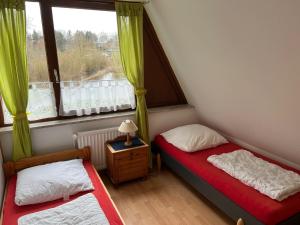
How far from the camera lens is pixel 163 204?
254cm

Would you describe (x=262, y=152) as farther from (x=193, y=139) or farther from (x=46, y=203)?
(x=46, y=203)

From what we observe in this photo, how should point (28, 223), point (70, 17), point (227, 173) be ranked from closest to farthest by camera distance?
point (28, 223), point (227, 173), point (70, 17)

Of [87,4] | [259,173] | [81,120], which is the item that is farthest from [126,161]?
[87,4]

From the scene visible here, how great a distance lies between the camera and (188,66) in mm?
3027

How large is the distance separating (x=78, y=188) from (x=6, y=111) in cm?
135

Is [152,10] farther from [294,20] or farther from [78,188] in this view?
[78,188]

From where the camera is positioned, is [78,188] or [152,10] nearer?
[78,188]

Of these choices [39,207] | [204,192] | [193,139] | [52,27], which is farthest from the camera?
[193,139]

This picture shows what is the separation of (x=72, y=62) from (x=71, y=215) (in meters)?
1.84

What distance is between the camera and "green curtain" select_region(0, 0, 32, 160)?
2350 mm

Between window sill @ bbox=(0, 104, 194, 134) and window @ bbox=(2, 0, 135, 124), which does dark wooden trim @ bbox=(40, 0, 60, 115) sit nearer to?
window @ bbox=(2, 0, 135, 124)

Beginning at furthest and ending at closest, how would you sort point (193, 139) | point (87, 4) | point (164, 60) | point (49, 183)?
point (164, 60)
point (193, 139)
point (87, 4)
point (49, 183)

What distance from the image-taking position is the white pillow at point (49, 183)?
1.99m

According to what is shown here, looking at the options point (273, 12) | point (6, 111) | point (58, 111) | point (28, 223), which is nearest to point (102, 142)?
point (58, 111)
